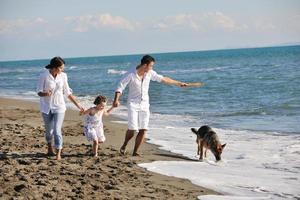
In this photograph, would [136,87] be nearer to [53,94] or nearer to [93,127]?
[93,127]

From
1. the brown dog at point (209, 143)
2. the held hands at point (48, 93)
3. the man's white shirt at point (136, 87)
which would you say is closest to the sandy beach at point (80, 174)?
the brown dog at point (209, 143)

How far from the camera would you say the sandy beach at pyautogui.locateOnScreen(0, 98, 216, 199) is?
6.04 m

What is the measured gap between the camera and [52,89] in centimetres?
786

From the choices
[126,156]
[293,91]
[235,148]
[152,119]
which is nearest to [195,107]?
[152,119]

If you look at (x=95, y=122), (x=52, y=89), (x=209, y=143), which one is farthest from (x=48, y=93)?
(x=209, y=143)

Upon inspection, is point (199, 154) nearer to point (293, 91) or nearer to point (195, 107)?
point (195, 107)

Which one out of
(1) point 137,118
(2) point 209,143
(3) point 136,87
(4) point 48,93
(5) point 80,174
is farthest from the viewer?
(2) point 209,143

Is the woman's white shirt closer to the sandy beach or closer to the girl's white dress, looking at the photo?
the girl's white dress

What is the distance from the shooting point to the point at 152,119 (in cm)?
1522

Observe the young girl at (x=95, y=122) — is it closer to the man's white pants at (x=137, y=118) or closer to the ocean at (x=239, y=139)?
the man's white pants at (x=137, y=118)

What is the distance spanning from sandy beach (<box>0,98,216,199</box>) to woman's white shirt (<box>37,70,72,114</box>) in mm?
884

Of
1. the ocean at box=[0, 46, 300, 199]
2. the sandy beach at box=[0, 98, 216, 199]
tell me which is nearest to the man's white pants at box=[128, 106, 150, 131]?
A: the sandy beach at box=[0, 98, 216, 199]

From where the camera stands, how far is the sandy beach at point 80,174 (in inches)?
238

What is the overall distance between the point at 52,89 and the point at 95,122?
114 centimetres
